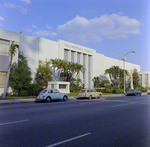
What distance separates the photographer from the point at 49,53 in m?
48.0

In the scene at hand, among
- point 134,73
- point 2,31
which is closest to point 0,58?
point 2,31

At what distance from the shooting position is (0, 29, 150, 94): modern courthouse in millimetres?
29977

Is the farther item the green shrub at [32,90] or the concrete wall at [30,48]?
the concrete wall at [30,48]

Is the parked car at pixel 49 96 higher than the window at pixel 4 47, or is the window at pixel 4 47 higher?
the window at pixel 4 47

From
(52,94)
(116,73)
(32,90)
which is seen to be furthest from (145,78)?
(52,94)

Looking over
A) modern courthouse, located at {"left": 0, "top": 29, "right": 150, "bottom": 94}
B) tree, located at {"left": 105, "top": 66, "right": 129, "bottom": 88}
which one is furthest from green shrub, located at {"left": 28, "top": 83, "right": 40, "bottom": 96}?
tree, located at {"left": 105, "top": 66, "right": 129, "bottom": 88}

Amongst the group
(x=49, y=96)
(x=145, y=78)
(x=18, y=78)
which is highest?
(x=145, y=78)

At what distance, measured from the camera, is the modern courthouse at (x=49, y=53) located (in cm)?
2998

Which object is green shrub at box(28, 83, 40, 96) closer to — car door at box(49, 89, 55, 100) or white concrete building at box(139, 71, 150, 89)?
car door at box(49, 89, 55, 100)

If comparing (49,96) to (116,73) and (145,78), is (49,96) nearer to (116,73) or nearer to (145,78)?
(116,73)

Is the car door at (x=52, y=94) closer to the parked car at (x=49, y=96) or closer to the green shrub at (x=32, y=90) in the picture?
the parked car at (x=49, y=96)

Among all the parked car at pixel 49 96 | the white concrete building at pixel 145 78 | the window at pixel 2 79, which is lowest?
the parked car at pixel 49 96

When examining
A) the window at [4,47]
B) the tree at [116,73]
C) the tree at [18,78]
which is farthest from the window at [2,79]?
the tree at [116,73]

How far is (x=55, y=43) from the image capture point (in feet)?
164
